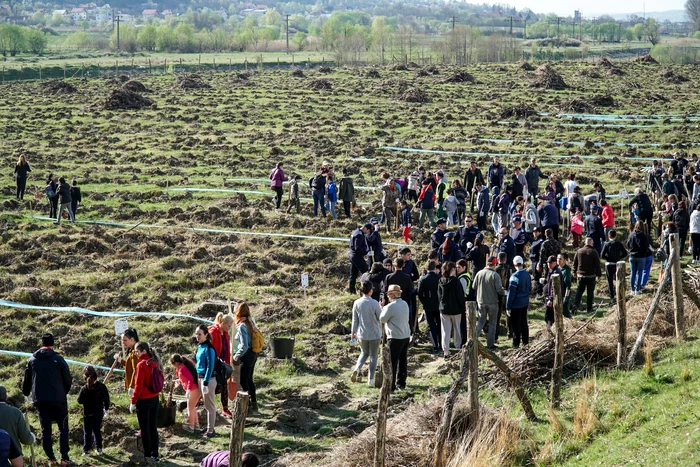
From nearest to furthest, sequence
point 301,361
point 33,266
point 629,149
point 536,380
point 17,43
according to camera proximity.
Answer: point 536,380, point 301,361, point 33,266, point 629,149, point 17,43

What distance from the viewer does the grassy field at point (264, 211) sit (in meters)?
13.0

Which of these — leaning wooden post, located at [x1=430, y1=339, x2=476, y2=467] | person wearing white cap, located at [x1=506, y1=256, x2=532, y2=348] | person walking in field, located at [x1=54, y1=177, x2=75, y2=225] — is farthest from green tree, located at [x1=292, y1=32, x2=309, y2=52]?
leaning wooden post, located at [x1=430, y1=339, x2=476, y2=467]

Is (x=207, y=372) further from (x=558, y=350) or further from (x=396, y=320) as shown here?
(x=558, y=350)

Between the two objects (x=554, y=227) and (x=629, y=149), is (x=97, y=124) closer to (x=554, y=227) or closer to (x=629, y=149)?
(x=629, y=149)

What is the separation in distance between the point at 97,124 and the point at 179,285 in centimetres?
3151

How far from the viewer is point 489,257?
16.9 m

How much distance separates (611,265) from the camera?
60.4 ft

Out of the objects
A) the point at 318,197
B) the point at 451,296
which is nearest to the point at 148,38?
the point at 318,197

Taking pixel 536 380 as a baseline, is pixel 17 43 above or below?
above

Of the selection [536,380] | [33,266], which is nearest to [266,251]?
[33,266]

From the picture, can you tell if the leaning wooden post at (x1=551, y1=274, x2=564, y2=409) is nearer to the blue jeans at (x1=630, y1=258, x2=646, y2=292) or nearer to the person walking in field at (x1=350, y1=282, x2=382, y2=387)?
the person walking in field at (x1=350, y1=282, x2=382, y2=387)

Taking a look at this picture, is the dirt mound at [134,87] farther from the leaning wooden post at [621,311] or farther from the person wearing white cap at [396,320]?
the leaning wooden post at [621,311]

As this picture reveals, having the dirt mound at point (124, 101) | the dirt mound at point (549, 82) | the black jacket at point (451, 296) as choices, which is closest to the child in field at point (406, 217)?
the black jacket at point (451, 296)

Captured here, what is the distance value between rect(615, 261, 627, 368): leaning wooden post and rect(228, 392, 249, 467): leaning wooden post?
5975 millimetres
